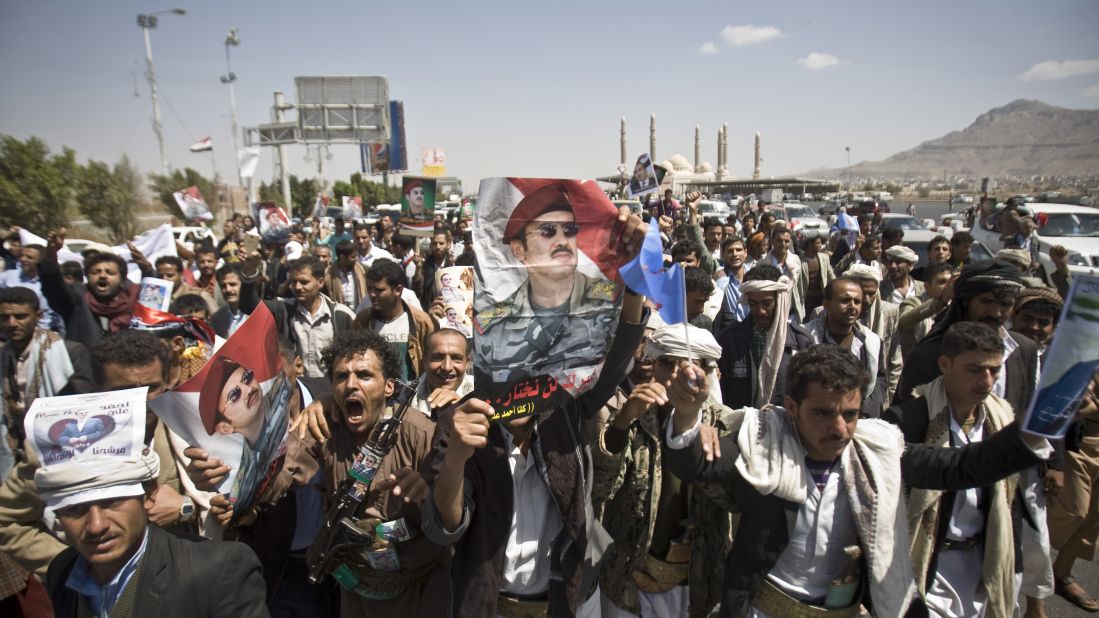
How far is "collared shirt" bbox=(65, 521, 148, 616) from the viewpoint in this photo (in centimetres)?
189

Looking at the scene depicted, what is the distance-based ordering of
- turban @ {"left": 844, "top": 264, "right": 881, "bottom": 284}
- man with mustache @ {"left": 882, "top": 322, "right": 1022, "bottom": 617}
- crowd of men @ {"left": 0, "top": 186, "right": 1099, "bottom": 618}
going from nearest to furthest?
crowd of men @ {"left": 0, "top": 186, "right": 1099, "bottom": 618} → man with mustache @ {"left": 882, "top": 322, "right": 1022, "bottom": 617} → turban @ {"left": 844, "top": 264, "right": 881, "bottom": 284}

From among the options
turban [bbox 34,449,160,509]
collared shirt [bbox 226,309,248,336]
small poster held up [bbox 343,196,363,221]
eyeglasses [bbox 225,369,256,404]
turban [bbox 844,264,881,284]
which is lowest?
collared shirt [bbox 226,309,248,336]

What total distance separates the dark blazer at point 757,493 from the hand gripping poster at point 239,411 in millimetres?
1496

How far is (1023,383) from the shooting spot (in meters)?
3.36

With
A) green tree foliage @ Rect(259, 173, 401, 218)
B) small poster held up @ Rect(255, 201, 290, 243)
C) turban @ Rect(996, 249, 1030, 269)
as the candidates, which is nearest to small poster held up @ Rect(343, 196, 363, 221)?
small poster held up @ Rect(255, 201, 290, 243)

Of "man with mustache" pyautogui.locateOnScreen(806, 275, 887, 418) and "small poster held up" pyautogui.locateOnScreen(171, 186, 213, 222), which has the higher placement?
"small poster held up" pyautogui.locateOnScreen(171, 186, 213, 222)

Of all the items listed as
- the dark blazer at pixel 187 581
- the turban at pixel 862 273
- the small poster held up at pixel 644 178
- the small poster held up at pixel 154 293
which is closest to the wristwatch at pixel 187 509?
the dark blazer at pixel 187 581

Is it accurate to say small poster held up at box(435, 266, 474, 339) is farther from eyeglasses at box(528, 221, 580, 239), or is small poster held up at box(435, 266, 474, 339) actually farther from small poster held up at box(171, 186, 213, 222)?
small poster held up at box(171, 186, 213, 222)

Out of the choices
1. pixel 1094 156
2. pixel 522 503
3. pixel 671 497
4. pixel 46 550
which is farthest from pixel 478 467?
pixel 1094 156

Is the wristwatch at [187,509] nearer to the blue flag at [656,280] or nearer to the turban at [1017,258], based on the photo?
the blue flag at [656,280]

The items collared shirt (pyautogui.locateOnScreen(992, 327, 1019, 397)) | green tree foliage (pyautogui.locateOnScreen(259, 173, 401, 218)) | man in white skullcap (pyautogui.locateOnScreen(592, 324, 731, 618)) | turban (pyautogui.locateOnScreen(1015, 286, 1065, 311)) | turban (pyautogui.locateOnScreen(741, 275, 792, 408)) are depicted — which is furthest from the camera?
green tree foliage (pyautogui.locateOnScreen(259, 173, 401, 218))

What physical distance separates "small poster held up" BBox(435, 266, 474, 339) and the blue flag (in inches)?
109

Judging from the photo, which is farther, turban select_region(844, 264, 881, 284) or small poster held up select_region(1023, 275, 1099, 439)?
turban select_region(844, 264, 881, 284)

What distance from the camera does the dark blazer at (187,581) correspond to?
6.12 feet
